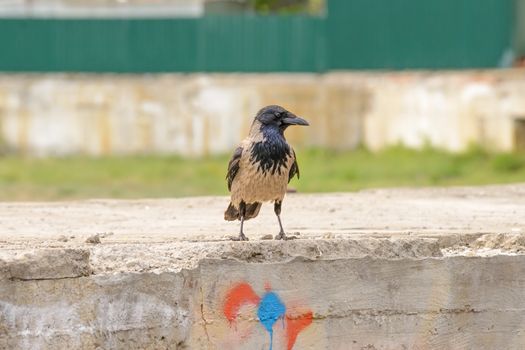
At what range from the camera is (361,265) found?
322 inches

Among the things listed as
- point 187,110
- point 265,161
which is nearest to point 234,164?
point 265,161

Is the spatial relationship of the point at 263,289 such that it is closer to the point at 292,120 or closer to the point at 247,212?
the point at 247,212

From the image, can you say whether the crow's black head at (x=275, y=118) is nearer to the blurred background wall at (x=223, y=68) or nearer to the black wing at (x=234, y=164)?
the black wing at (x=234, y=164)

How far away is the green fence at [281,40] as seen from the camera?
2064cm

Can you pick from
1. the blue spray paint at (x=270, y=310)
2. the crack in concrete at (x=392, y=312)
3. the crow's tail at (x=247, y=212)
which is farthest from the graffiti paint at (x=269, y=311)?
the crow's tail at (x=247, y=212)

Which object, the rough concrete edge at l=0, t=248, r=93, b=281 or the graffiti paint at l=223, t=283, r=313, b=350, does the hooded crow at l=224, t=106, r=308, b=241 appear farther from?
the rough concrete edge at l=0, t=248, r=93, b=281

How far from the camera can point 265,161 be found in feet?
26.5

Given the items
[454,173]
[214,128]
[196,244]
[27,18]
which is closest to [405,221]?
[196,244]

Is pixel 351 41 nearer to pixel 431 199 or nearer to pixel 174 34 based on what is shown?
pixel 174 34

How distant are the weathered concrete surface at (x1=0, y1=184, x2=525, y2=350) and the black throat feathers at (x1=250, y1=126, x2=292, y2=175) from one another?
1.47 ft

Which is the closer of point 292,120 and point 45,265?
point 45,265

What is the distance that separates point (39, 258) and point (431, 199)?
4371 millimetres

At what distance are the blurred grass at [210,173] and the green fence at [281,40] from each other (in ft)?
5.09

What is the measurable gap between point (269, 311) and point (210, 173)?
11648mm
